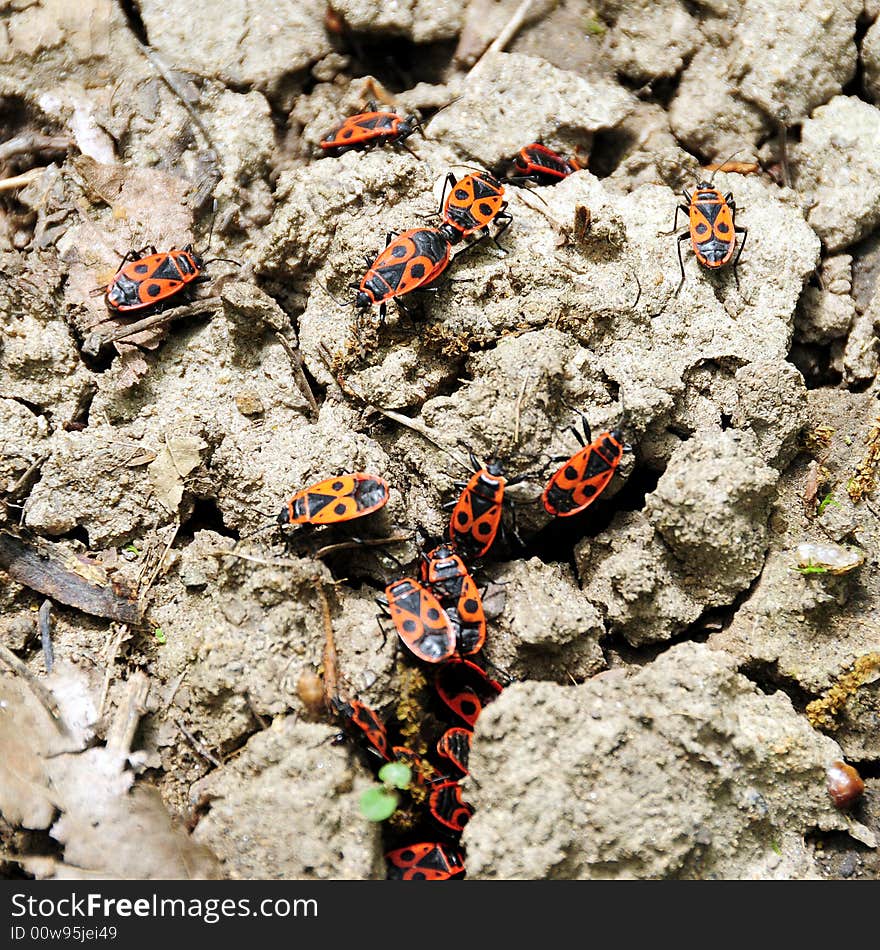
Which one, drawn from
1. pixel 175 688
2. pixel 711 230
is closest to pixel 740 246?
pixel 711 230

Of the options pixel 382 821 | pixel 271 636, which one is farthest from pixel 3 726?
pixel 382 821

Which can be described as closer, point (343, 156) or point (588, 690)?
point (588, 690)

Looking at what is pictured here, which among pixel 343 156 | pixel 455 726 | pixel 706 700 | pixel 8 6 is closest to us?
pixel 706 700

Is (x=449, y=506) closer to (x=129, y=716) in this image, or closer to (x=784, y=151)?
(x=129, y=716)

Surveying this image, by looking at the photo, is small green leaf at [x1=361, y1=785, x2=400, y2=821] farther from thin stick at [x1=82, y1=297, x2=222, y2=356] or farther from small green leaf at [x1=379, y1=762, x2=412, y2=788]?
thin stick at [x1=82, y1=297, x2=222, y2=356]

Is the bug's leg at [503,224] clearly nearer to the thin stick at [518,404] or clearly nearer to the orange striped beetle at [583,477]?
the thin stick at [518,404]
